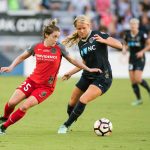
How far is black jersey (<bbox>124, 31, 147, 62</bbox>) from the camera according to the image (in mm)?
17297

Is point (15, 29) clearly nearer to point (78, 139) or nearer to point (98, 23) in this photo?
point (98, 23)

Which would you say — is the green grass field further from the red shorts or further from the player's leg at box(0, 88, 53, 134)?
the red shorts

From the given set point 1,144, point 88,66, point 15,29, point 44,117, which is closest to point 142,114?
point 44,117

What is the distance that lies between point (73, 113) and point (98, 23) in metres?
16.4

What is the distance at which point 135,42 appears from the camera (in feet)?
57.0

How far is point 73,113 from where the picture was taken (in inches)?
431

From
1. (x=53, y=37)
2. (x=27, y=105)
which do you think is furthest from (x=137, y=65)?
(x=27, y=105)

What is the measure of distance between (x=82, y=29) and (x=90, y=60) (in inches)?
22.4

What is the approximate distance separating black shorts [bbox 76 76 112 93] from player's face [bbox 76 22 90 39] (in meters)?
0.79

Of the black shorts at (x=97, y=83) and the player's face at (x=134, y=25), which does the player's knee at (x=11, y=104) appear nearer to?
the black shorts at (x=97, y=83)

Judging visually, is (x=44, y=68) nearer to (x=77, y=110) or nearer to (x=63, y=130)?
(x=77, y=110)

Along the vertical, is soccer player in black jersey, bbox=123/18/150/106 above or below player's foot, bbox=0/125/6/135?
below

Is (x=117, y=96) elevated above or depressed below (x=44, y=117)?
below

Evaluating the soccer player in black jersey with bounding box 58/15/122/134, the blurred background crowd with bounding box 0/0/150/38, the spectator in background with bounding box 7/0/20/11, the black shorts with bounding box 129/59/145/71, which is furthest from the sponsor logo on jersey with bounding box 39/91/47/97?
the spectator in background with bounding box 7/0/20/11
